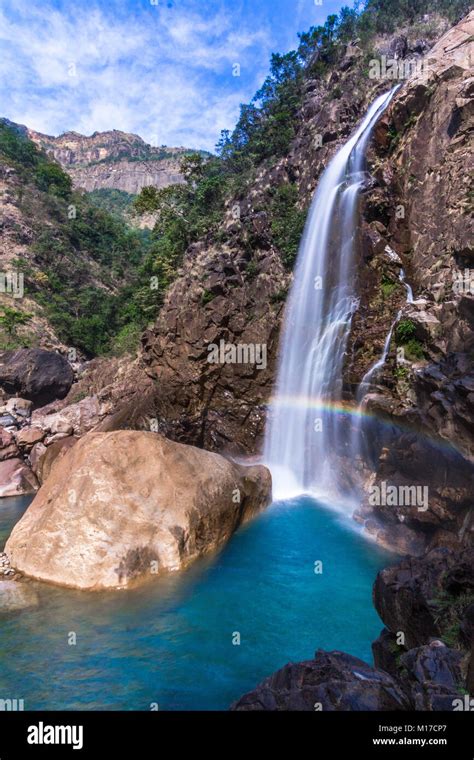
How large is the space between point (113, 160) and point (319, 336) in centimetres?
13800

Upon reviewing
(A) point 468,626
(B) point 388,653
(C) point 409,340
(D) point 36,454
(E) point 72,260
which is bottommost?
(D) point 36,454

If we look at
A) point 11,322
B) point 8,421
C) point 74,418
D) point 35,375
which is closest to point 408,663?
point 74,418

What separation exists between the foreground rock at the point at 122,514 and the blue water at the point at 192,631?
48 centimetres

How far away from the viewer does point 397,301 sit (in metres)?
17.6

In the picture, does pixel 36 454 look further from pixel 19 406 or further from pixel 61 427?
pixel 19 406

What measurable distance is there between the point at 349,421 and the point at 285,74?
3452 cm

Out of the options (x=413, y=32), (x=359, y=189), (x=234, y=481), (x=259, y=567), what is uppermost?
(x=413, y=32)

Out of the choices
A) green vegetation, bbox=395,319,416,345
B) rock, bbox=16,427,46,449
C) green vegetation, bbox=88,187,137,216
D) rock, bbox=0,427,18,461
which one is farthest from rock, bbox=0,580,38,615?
green vegetation, bbox=88,187,137,216

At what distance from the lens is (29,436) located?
23.1 m

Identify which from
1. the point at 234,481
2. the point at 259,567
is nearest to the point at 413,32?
the point at 234,481

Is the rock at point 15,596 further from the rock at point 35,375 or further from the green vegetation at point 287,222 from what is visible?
the green vegetation at point 287,222

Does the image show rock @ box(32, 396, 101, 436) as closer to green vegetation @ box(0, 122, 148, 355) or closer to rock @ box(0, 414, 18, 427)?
rock @ box(0, 414, 18, 427)

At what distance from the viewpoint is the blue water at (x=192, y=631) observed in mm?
6961

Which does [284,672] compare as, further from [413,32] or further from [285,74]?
[285,74]
